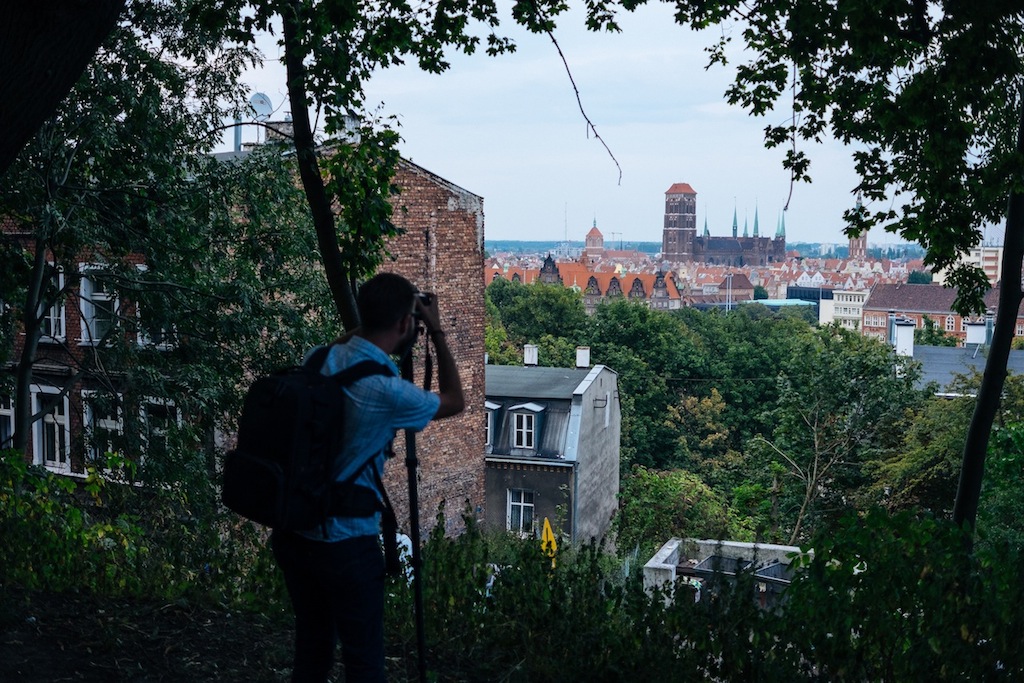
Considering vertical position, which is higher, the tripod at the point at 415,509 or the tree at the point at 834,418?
the tripod at the point at 415,509

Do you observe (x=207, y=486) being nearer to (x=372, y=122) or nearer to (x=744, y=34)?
(x=372, y=122)

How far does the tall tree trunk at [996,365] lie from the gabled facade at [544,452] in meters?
28.7

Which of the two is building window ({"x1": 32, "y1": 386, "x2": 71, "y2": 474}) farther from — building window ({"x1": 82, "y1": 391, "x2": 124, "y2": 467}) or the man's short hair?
the man's short hair

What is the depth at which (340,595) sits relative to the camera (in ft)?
11.2

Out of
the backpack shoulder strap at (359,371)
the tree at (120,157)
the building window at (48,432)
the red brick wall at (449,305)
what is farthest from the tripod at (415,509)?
the building window at (48,432)

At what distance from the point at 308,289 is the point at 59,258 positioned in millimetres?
3301

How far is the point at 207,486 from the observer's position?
1491 centimetres

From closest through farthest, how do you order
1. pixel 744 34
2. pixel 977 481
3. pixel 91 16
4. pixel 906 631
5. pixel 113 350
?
pixel 91 16 < pixel 906 631 < pixel 977 481 < pixel 744 34 < pixel 113 350

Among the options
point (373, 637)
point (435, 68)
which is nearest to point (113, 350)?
point (435, 68)

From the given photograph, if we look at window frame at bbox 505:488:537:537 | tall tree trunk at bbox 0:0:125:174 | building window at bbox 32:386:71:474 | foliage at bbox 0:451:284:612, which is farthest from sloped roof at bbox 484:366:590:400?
tall tree trunk at bbox 0:0:125:174

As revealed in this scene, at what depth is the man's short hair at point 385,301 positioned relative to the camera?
3404mm

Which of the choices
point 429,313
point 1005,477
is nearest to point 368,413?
Result: point 429,313

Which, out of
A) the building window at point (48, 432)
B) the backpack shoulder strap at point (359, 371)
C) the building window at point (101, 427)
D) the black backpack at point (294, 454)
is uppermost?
the backpack shoulder strap at point (359, 371)

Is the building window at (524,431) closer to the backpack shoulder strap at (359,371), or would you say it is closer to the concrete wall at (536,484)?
the concrete wall at (536,484)
